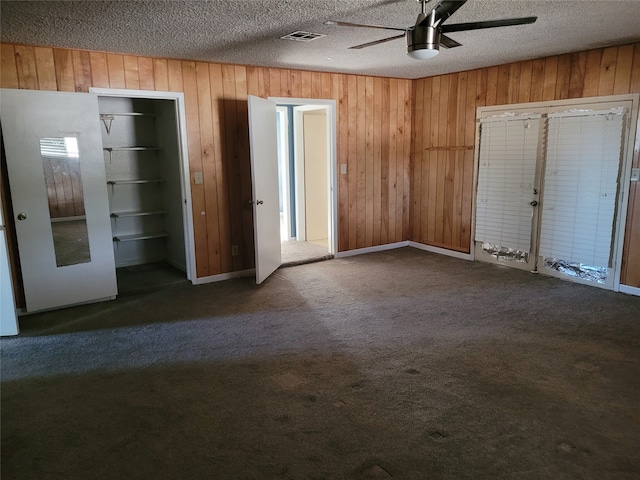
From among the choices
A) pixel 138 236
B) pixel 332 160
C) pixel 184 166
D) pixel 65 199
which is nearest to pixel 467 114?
pixel 332 160

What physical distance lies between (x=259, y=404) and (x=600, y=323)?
115 inches

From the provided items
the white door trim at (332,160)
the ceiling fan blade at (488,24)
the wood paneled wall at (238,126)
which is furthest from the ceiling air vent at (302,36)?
the white door trim at (332,160)

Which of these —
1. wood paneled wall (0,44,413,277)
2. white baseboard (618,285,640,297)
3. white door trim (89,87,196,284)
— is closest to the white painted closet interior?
white door trim (89,87,196,284)

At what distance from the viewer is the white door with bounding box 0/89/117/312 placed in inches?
154

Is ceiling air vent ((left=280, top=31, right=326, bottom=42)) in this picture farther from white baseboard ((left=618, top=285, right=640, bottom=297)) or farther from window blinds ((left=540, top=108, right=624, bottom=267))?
white baseboard ((left=618, top=285, right=640, bottom=297))

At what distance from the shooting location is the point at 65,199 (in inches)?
164

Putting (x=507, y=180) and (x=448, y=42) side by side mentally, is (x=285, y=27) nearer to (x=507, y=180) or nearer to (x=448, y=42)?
(x=448, y=42)

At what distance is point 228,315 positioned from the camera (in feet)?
13.5

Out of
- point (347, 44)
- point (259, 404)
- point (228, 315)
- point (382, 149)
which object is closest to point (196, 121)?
point (347, 44)

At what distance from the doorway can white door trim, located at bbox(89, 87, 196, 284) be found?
1.79 meters

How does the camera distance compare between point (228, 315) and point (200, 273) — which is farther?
point (200, 273)

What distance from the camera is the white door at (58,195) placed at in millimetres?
3902

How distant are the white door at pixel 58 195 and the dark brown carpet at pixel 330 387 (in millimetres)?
279

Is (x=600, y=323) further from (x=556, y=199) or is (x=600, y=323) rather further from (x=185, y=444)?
(x=185, y=444)
